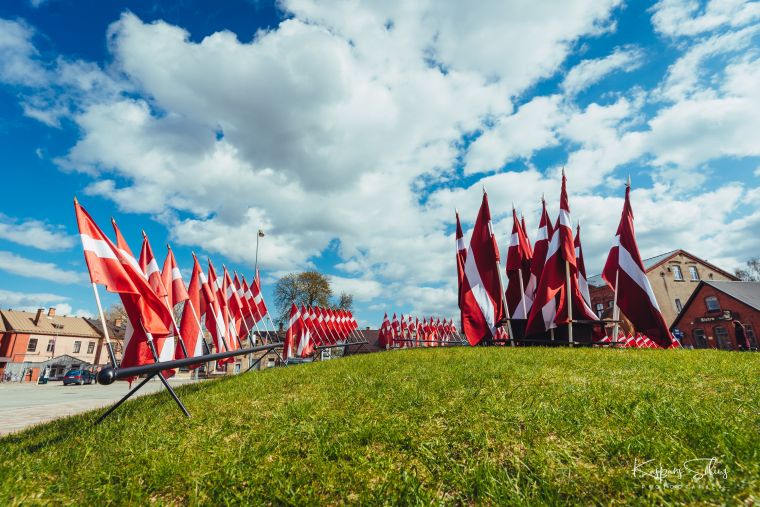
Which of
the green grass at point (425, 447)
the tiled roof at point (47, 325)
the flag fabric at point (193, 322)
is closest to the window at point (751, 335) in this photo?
the green grass at point (425, 447)

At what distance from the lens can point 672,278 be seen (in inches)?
1687

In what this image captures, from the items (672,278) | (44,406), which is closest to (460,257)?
(44,406)

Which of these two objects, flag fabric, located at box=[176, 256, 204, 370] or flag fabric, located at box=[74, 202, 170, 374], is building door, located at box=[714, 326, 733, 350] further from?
flag fabric, located at box=[74, 202, 170, 374]

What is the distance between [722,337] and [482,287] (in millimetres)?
35708

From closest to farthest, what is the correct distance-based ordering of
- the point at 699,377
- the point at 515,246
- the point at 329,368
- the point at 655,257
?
the point at 699,377, the point at 329,368, the point at 515,246, the point at 655,257

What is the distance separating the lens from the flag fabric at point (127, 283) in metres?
5.07

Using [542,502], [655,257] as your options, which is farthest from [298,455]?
[655,257]

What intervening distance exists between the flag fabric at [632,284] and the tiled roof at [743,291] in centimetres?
3161

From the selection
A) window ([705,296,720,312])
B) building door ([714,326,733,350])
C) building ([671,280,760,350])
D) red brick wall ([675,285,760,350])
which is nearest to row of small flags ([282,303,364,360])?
building ([671,280,760,350])

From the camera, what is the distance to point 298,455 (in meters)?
3.25

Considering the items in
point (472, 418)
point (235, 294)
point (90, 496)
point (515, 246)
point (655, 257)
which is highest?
point (655, 257)

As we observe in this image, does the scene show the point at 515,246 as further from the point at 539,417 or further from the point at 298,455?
the point at 298,455

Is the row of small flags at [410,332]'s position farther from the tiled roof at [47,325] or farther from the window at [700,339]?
the tiled roof at [47,325]

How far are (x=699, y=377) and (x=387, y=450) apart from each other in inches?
190
